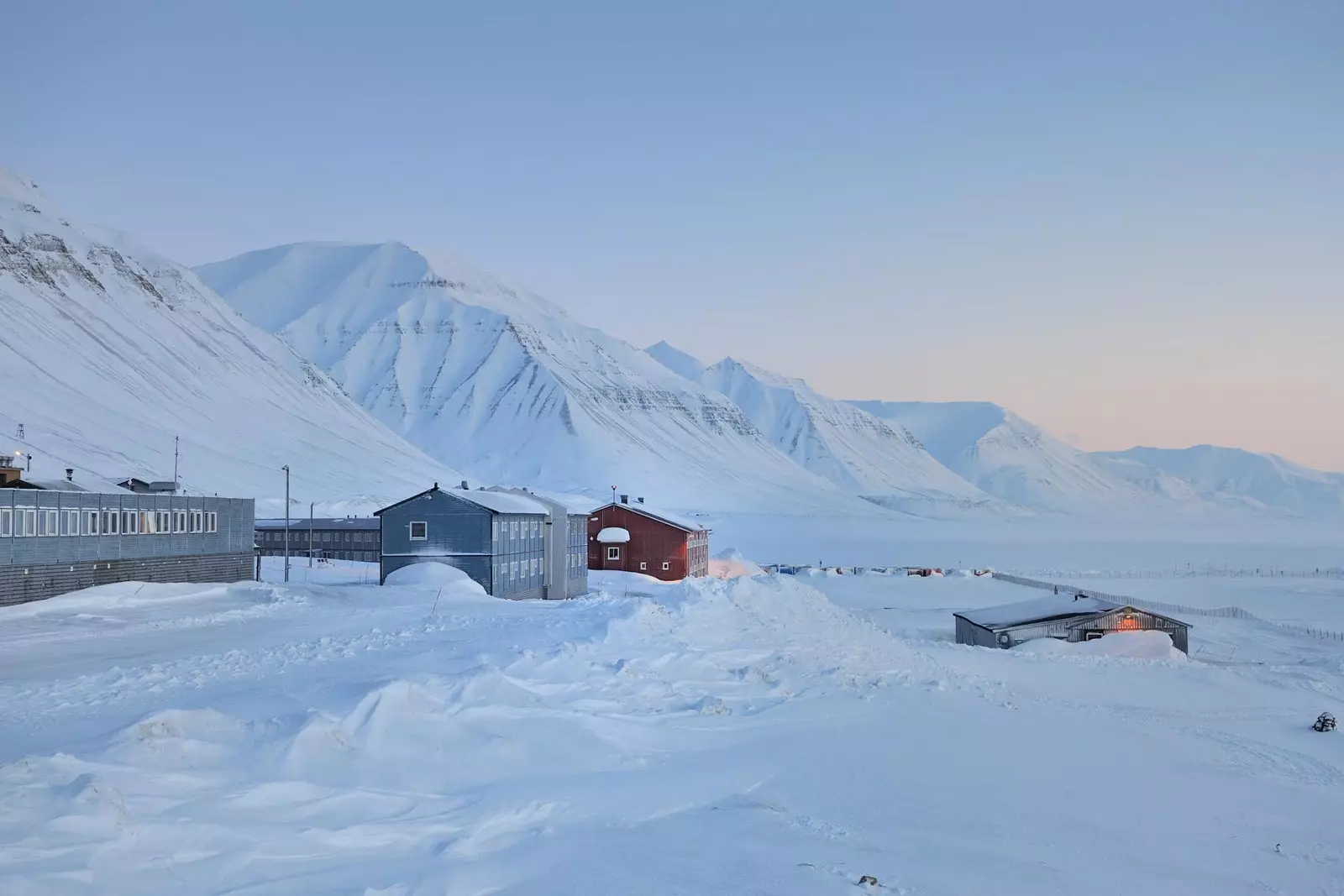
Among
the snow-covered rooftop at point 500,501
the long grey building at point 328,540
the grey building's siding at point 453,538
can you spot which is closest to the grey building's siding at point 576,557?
the snow-covered rooftop at point 500,501

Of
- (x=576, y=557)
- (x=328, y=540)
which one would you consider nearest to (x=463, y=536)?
(x=576, y=557)

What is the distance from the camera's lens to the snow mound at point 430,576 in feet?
130

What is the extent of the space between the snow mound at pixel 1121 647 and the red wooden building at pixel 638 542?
77.4 feet

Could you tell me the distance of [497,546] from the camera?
42.8 metres

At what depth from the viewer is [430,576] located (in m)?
40.5

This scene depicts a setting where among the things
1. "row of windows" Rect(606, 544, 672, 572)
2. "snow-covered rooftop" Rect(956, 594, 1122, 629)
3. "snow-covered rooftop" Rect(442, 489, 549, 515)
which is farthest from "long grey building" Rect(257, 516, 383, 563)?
"snow-covered rooftop" Rect(956, 594, 1122, 629)

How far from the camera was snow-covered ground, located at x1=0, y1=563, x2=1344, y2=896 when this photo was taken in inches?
451

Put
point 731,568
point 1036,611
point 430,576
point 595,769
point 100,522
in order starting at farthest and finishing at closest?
point 731,568
point 1036,611
point 430,576
point 100,522
point 595,769

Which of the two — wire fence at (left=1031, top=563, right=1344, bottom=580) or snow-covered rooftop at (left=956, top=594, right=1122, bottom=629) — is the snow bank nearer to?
snow-covered rooftop at (left=956, top=594, right=1122, bottom=629)

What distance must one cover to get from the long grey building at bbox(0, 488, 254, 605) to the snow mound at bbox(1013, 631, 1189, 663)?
103ft

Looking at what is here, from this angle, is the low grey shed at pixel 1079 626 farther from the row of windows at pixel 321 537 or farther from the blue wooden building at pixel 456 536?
the row of windows at pixel 321 537

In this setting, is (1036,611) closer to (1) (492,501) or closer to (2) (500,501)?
(2) (500,501)

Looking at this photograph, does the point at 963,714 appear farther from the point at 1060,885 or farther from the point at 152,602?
the point at 152,602

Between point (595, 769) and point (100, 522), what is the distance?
25.9 m
